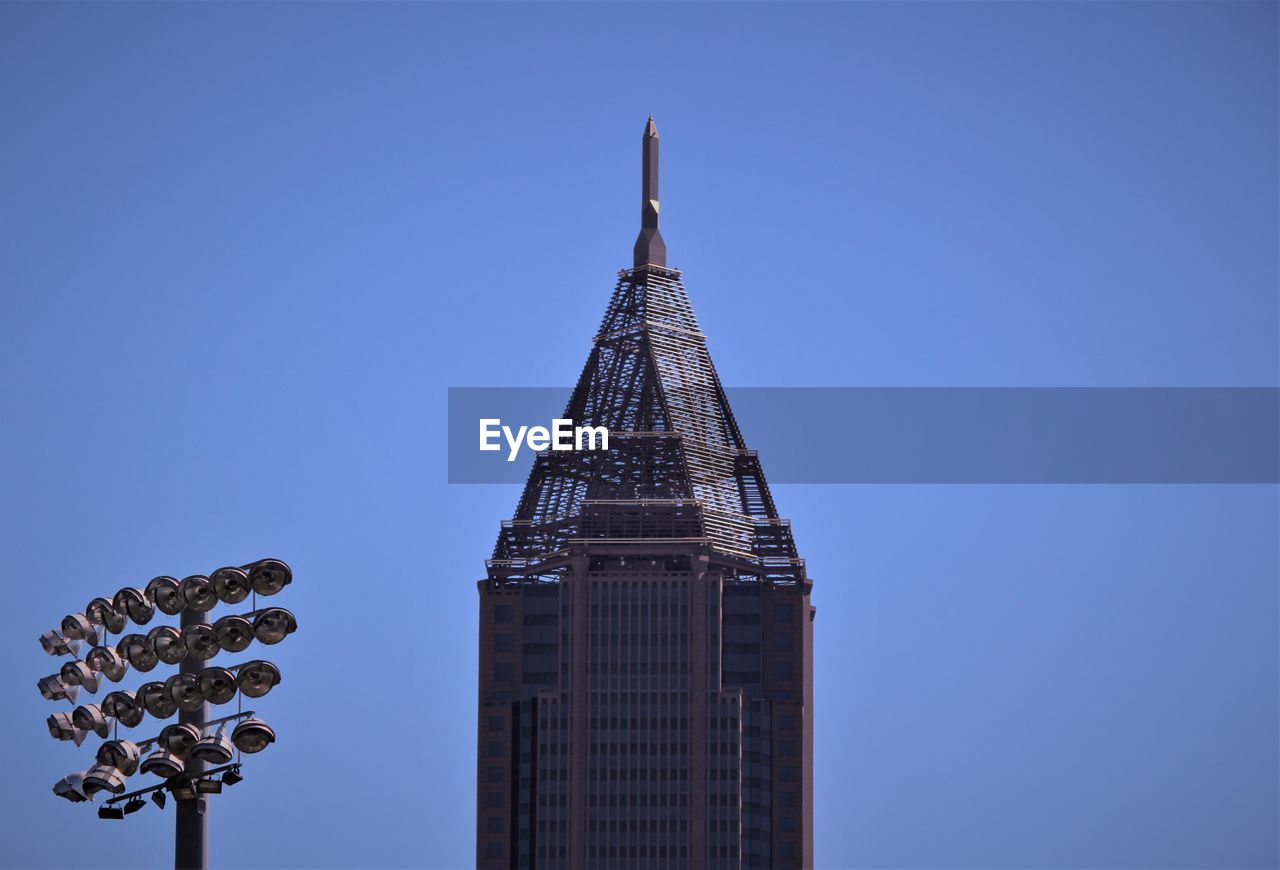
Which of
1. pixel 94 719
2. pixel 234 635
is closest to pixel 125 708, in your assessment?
pixel 94 719

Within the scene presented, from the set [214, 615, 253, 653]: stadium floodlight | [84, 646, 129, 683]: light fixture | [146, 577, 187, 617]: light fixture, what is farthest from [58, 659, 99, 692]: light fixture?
[214, 615, 253, 653]: stadium floodlight

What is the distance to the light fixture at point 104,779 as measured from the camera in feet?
362

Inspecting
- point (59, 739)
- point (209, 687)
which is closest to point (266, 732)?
point (209, 687)

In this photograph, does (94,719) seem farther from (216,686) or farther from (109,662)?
(216,686)

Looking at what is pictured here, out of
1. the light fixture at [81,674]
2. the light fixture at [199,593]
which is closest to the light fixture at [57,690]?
the light fixture at [81,674]

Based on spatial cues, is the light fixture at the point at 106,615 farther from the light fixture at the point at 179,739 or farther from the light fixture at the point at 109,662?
the light fixture at the point at 179,739

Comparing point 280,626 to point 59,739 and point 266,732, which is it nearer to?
point 266,732

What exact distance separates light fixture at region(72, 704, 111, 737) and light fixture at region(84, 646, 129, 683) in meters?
1.61

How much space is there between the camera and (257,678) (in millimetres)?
108062

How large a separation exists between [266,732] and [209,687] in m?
2.39

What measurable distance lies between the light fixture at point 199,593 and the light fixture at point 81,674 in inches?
251

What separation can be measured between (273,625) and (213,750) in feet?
15.0

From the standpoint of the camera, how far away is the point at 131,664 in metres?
113

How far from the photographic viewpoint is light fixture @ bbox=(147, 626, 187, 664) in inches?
4345
